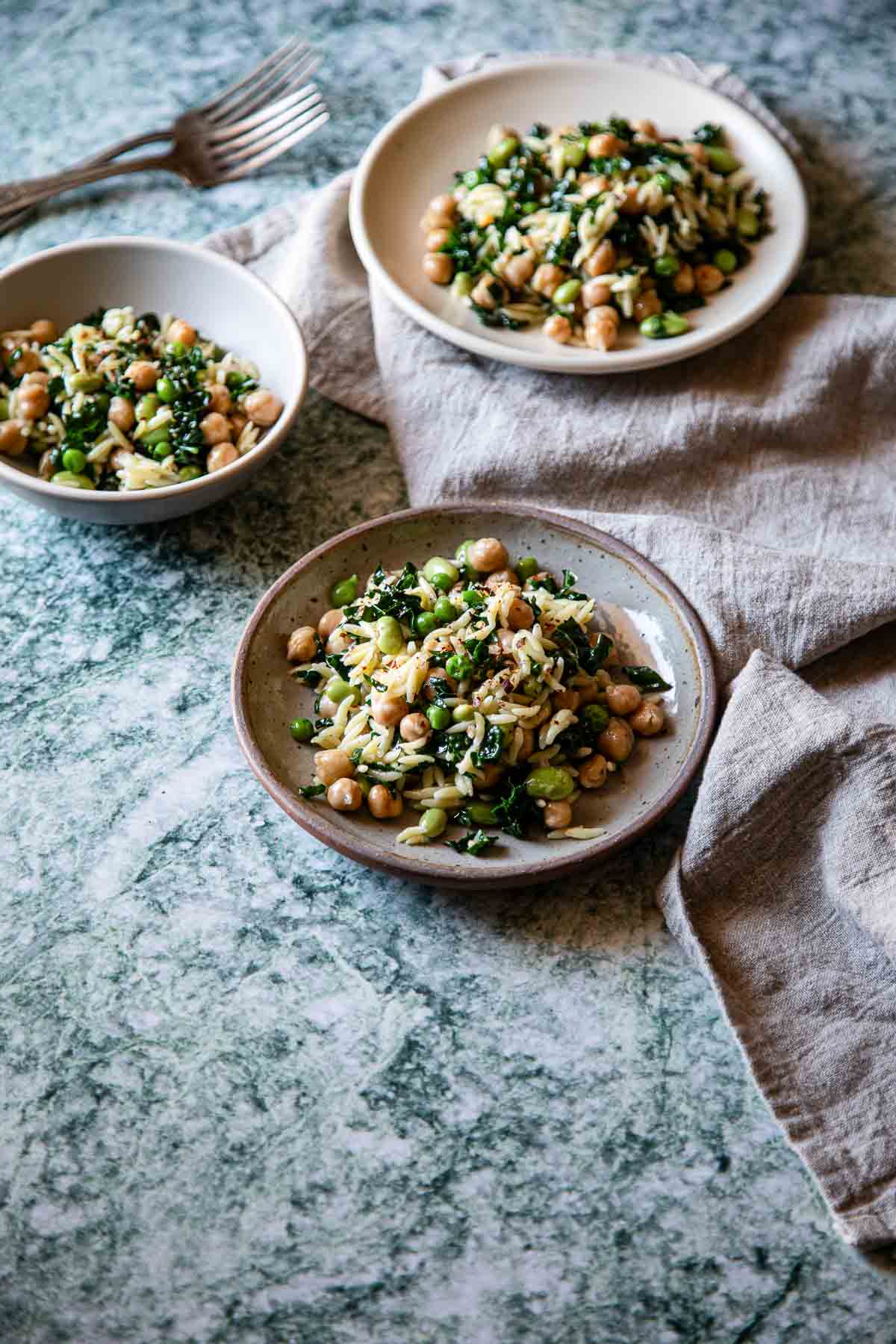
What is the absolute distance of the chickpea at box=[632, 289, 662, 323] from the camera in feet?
9.15

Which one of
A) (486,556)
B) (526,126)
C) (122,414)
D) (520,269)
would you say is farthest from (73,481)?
(526,126)

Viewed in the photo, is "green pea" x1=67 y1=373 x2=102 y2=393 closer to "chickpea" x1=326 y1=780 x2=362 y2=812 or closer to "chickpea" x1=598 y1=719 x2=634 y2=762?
"chickpea" x1=326 y1=780 x2=362 y2=812

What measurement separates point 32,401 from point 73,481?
20cm

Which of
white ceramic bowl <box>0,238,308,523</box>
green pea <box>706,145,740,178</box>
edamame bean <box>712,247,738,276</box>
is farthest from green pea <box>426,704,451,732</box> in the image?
green pea <box>706,145,740,178</box>

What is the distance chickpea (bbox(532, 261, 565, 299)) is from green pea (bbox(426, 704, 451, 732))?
3.66 feet

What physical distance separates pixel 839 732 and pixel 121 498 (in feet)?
4.49

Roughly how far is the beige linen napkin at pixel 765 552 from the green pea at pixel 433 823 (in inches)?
15.5

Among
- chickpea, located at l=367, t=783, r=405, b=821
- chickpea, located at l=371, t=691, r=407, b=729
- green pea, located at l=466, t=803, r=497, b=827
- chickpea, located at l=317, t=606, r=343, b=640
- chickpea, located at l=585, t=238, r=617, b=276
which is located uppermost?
chickpea, located at l=585, t=238, r=617, b=276

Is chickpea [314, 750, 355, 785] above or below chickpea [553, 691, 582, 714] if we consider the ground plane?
below

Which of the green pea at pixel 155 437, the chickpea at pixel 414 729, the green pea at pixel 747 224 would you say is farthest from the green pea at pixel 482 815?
the green pea at pixel 747 224

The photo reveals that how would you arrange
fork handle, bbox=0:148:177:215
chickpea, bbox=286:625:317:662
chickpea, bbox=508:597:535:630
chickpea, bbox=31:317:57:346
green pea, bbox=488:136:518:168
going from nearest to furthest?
chickpea, bbox=508:597:535:630 → chickpea, bbox=286:625:317:662 → chickpea, bbox=31:317:57:346 → green pea, bbox=488:136:518:168 → fork handle, bbox=0:148:177:215

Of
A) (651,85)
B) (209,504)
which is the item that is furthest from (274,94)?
(209,504)

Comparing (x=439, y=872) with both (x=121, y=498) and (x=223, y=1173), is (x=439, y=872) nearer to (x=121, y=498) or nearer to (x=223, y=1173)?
(x=223, y=1173)

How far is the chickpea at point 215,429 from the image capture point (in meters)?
2.58
